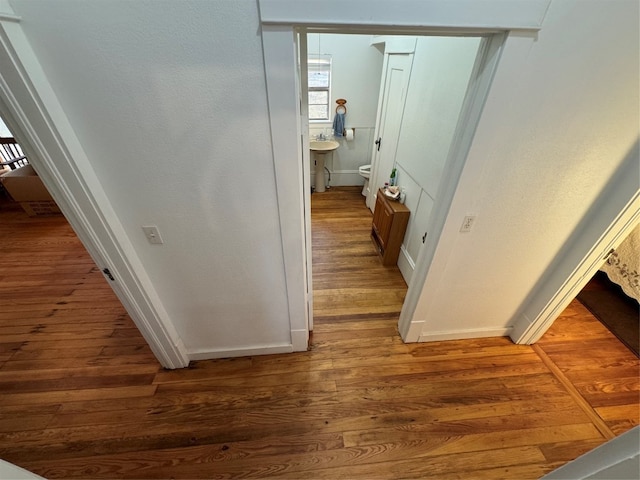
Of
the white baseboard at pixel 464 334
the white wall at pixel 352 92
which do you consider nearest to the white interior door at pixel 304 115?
the white baseboard at pixel 464 334

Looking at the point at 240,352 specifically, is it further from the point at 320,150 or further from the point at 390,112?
the point at 320,150

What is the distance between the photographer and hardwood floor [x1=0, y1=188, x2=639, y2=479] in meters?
1.49

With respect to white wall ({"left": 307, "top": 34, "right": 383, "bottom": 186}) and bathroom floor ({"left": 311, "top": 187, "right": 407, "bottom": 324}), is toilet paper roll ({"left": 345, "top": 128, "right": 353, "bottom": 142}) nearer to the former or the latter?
white wall ({"left": 307, "top": 34, "right": 383, "bottom": 186})

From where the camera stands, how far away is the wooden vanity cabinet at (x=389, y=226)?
8.62 feet

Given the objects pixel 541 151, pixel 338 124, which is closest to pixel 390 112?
pixel 338 124

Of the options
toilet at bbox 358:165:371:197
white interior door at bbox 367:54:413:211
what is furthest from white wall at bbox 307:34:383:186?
white interior door at bbox 367:54:413:211

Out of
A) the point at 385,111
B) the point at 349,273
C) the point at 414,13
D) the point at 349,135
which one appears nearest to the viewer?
the point at 414,13

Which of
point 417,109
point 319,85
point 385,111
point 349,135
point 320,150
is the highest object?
point 319,85

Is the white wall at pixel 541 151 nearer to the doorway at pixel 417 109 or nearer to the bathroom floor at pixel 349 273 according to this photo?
the doorway at pixel 417 109

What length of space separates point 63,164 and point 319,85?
12.3ft

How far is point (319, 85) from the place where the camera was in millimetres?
3982

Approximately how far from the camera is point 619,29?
1014 millimetres

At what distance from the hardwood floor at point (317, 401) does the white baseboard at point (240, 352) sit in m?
0.05

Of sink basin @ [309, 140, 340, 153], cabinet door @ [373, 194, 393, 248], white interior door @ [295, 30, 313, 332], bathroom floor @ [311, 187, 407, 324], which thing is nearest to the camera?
white interior door @ [295, 30, 313, 332]
